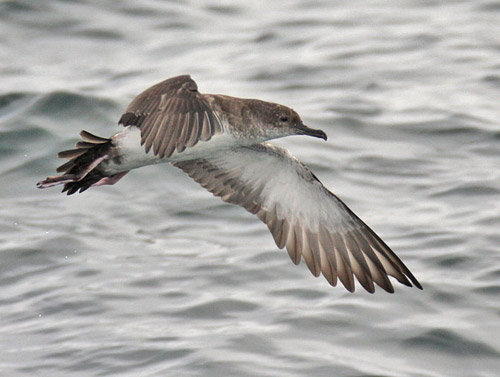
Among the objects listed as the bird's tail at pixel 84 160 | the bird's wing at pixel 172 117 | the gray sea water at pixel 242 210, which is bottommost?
the gray sea water at pixel 242 210

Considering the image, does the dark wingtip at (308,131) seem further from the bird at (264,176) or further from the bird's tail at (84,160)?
the bird's tail at (84,160)

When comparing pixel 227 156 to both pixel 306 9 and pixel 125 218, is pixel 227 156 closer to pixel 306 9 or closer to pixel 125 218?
pixel 125 218

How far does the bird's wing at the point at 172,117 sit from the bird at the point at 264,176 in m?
0.01

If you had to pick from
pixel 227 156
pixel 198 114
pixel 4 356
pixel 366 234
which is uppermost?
pixel 198 114

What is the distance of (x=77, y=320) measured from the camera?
25.8 ft

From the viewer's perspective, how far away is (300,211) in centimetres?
768

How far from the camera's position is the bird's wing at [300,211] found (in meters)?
7.41

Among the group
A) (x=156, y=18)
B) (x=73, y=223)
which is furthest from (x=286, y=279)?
(x=156, y=18)

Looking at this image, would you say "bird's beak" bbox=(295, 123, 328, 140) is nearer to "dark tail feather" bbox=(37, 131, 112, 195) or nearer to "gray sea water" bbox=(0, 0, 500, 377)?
"dark tail feather" bbox=(37, 131, 112, 195)

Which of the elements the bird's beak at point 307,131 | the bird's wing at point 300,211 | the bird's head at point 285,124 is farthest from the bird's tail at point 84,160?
the bird's beak at point 307,131

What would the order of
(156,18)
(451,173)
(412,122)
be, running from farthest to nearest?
(156,18), (412,122), (451,173)

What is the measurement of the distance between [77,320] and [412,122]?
4954 mm

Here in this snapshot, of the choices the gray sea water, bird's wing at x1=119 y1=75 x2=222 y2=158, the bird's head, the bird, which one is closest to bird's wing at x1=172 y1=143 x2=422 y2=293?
the bird

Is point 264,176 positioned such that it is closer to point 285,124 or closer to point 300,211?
point 300,211
